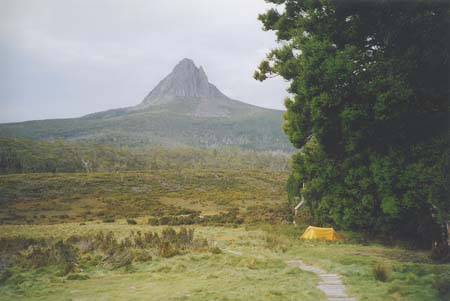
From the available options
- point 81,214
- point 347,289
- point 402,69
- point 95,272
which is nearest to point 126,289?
point 95,272

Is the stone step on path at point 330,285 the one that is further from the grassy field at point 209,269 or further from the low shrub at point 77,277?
the low shrub at point 77,277

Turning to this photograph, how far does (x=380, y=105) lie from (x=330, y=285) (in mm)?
8118

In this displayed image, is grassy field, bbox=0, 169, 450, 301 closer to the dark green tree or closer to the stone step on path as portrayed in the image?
the stone step on path

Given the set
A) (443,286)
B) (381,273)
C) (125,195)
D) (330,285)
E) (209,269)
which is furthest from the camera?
(125,195)

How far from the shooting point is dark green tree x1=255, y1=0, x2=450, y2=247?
52.3 feet

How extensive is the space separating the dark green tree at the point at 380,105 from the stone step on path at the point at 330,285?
17.6 feet

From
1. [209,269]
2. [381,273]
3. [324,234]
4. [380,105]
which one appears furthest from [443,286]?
[324,234]

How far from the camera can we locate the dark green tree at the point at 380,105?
15.9 meters

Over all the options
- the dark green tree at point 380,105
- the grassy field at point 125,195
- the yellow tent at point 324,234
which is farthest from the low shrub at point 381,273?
the grassy field at point 125,195

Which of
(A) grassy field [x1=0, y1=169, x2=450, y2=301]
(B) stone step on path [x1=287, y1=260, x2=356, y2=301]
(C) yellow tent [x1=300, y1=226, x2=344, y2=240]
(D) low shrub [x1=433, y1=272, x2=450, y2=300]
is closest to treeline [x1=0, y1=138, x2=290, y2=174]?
(A) grassy field [x1=0, y1=169, x2=450, y2=301]

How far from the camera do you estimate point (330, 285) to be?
35.8 ft

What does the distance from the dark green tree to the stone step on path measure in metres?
5.37

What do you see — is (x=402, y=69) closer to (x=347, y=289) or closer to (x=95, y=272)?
(x=347, y=289)

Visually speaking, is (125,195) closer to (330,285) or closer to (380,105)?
(380,105)
